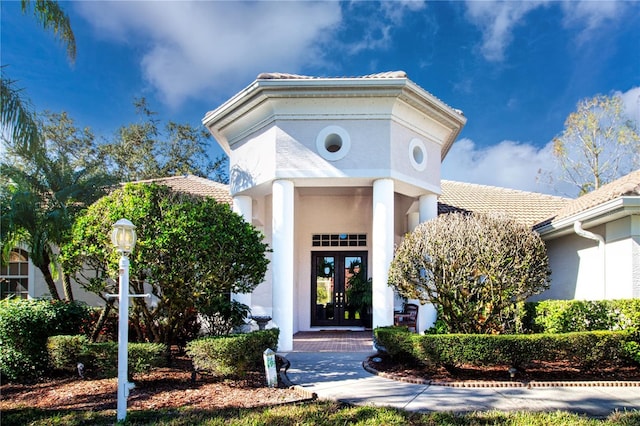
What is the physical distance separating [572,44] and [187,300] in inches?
619

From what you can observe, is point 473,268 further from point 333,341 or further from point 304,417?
point 333,341

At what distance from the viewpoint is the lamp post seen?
5.71m

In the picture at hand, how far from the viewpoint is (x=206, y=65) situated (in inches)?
543

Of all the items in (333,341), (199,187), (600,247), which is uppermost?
(199,187)

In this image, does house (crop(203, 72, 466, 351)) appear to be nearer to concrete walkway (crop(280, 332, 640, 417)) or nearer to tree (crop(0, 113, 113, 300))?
concrete walkway (crop(280, 332, 640, 417))

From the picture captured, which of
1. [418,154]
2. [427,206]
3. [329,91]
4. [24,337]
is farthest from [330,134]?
[24,337]

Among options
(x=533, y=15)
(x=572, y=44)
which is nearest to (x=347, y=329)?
(x=533, y=15)

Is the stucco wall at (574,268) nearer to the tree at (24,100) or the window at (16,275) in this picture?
the tree at (24,100)

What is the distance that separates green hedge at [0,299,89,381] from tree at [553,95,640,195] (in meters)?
28.9

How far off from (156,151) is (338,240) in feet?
71.6

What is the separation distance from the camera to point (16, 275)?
14.6 meters

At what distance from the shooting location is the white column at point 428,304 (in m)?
12.3

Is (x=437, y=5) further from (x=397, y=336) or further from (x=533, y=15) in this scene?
(x=397, y=336)

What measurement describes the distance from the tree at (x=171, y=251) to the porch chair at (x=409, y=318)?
554 centimetres
